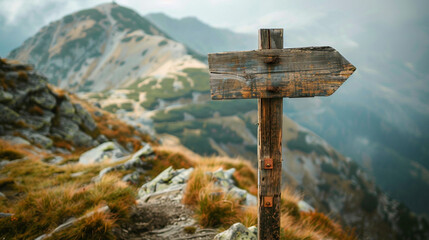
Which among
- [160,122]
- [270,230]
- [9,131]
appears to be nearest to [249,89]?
[270,230]

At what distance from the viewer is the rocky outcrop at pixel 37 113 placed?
12336 millimetres

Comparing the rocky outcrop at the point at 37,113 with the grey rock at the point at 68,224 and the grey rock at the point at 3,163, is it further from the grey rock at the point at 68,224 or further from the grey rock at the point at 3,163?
the grey rock at the point at 68,224

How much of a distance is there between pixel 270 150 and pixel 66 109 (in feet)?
57.8

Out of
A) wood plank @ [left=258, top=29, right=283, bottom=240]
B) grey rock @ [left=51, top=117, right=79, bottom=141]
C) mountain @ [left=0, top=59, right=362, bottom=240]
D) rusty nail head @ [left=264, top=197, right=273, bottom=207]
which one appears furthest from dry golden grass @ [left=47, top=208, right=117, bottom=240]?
grey rock @ [left=51, top=117, right=79, bottom=141]

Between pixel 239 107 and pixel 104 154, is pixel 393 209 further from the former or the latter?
pixel 104 154

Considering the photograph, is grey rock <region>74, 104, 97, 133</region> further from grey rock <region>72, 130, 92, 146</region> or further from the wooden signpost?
the wooden signpost

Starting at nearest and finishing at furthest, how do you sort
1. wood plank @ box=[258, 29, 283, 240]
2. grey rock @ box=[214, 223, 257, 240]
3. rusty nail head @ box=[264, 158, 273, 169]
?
1. wood plank @ box=[258, 29, 283, 240]
2. rusty nail head @ box=[264, 158, 273, 169]
3. grey rock @ box=[214, 223, 257, 240]

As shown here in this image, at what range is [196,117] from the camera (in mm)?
139125

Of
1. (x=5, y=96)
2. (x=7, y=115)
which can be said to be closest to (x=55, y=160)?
(x=7, y=115)

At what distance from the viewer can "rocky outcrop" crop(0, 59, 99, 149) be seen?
12.3 meters

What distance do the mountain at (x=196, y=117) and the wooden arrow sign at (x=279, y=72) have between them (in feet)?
296

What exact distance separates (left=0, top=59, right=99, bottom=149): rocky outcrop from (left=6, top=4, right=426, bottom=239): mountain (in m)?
73.5

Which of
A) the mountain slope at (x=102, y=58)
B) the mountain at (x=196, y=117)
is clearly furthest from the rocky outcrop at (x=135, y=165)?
the mountain slope at (x=102, y=58)

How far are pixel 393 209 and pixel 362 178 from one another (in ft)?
72.0
